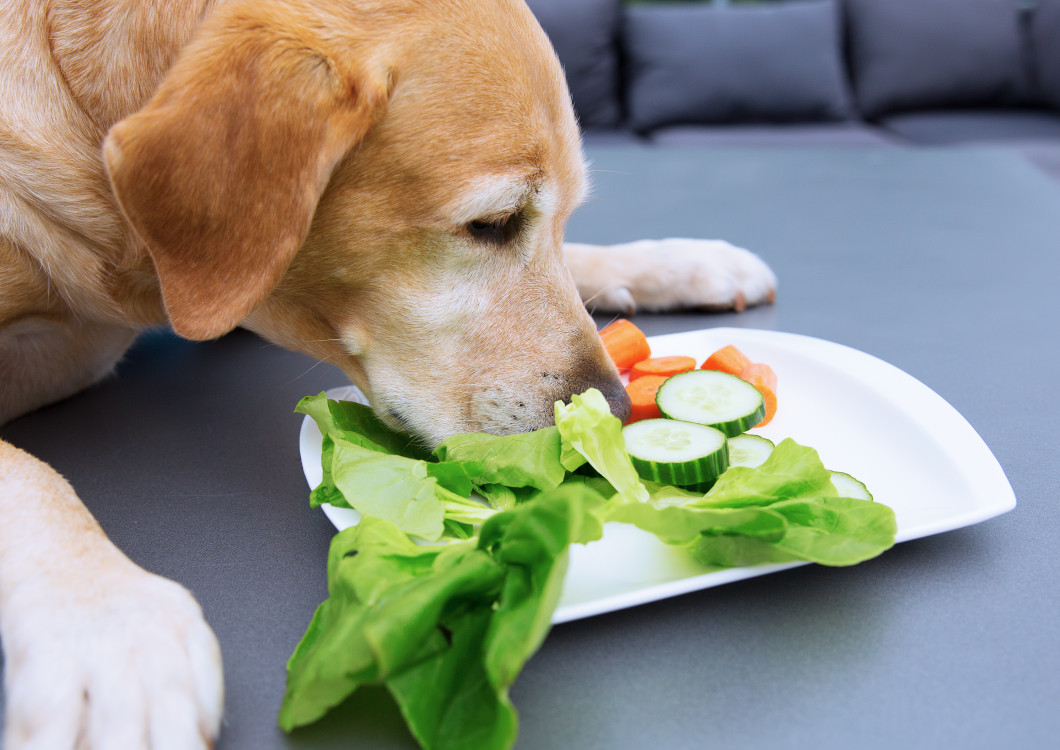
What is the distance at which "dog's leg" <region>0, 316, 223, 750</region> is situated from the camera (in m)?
0.70

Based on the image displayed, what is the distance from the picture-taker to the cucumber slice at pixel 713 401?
114cm

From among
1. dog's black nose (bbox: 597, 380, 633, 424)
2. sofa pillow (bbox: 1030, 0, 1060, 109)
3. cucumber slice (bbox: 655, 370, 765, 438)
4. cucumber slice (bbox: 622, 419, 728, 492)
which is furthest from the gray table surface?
sofa pillow (bbox: 1030, 0, 1060, 109)

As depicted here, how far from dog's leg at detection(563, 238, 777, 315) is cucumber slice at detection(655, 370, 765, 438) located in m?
0.57

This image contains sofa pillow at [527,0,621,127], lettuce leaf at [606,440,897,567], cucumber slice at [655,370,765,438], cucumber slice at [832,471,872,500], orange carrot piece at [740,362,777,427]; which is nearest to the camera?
lettuce leaf at [606,440,897,567]

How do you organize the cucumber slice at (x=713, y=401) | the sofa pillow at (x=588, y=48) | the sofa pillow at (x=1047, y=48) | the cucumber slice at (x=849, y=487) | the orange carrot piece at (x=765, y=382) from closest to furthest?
the cucumber slice at (x=849, y=487) → the cucumber slice at (x=713, y=401) → the orange carrot piece at (x=765, y=382) → the sofa pillow at (x=588, y=48) → the sofa pillow at (x=1047, y=48)

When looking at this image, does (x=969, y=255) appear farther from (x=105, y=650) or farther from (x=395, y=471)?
(x=105, y=650)

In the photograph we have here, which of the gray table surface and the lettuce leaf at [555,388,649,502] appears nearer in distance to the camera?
the gray table surface

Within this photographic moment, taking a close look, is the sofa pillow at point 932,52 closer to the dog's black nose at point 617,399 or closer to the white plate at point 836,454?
the white plate at point 836,454

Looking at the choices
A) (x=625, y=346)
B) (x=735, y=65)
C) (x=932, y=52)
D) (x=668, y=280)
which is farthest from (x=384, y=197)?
(x=932, y=52)

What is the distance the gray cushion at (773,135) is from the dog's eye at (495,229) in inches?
150

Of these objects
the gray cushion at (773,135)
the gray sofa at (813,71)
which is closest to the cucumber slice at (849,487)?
the gray cushion at (773,135)

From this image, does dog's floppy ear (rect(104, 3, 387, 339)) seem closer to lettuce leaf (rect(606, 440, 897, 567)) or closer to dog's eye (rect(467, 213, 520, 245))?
dog's eye (rect(467, 213, 520, 245))

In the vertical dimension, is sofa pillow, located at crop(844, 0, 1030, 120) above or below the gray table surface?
below

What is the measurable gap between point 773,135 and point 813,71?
599 millimetres
